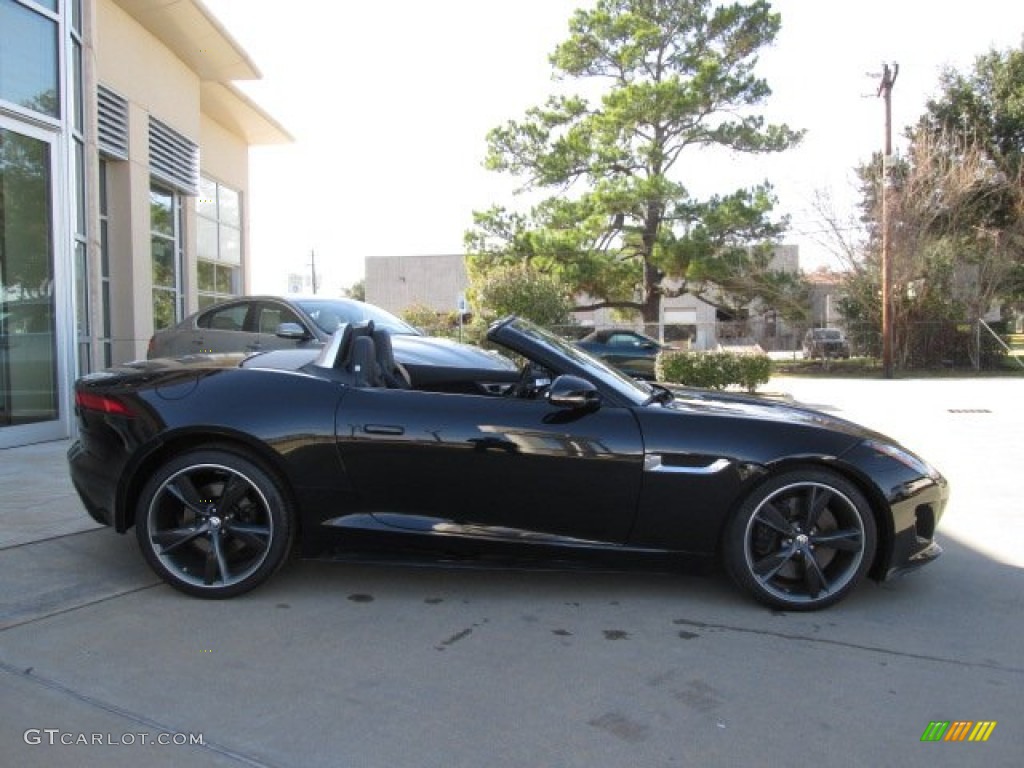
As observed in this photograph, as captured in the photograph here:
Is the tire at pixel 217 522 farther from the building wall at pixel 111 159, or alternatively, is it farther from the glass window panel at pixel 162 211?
the glass window panel at pixel 162 211

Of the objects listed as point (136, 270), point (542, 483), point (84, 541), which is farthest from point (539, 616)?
point (136, 270)

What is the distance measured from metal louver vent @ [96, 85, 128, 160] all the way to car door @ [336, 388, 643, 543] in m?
9.79

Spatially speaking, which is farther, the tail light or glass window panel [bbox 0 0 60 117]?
glass window panel [bbox 0 0 60 117]

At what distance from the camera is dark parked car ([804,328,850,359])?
91.9 feet

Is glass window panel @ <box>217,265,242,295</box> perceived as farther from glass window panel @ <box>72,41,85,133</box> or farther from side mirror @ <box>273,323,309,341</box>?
side mirror @ <box>273,323,309,341</box>

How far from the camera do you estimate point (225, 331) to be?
920 cm

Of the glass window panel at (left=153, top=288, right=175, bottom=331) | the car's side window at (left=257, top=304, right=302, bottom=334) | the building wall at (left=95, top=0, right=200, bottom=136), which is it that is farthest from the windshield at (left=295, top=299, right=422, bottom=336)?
the glass window panel at (left=153, top=288, right=175, bottom=331)

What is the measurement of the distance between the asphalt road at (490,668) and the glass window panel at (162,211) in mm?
10671

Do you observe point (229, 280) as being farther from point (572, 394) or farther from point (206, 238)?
point (572, 394)

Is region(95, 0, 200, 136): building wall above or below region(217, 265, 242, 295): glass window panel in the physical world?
above

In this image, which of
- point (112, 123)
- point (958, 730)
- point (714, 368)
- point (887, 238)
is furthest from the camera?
point (887, 238)

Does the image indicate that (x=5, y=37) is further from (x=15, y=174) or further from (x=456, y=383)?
(x=456, y=383)

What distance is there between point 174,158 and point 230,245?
17.7 ft

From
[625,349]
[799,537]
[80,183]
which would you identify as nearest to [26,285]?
[80,183]
